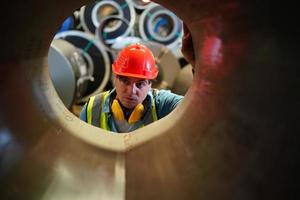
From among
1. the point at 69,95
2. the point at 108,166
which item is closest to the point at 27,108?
the point at 108,166

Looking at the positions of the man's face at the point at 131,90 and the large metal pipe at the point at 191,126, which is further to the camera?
the man's face at the point at 131,90

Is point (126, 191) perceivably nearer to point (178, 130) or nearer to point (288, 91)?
point (178, 130)

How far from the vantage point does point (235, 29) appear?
0.60 meters

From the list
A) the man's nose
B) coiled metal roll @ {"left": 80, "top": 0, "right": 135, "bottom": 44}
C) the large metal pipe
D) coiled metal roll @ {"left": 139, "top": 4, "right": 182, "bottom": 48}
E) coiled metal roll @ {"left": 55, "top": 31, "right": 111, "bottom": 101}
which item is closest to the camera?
the large metal pipe

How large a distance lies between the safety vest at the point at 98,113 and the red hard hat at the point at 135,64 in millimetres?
138

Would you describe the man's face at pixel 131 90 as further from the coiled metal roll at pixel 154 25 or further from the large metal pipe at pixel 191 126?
the coiled metal roll at pixel 154 25

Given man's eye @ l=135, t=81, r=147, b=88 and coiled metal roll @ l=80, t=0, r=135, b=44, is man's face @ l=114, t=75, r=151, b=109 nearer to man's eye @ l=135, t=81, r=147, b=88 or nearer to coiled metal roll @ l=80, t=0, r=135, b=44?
man's eye @ l=135, t=81, r=147, b=88

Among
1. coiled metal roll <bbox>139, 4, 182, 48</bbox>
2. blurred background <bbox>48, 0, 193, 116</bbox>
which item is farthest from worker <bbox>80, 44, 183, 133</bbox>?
coiled metal roll <bbox>139, 4, 182, 48</bbox>

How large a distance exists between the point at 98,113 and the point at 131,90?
192 mm

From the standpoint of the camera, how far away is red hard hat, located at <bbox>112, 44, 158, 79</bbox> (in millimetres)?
1808

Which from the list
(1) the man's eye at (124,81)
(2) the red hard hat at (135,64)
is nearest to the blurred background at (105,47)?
(2) the red hard hat at (135,64)

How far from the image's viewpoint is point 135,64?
1.84 m

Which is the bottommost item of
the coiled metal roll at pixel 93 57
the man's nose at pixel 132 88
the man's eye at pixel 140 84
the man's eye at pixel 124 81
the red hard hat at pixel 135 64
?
the coiled metal roll at pixel 93 57

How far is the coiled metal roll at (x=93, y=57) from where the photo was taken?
393cm
